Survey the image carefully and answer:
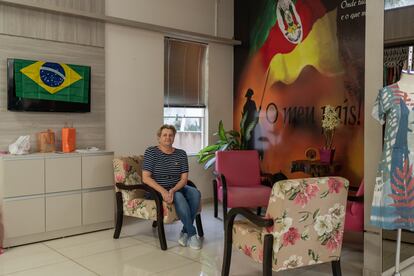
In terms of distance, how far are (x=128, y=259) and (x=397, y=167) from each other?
248 centimetres

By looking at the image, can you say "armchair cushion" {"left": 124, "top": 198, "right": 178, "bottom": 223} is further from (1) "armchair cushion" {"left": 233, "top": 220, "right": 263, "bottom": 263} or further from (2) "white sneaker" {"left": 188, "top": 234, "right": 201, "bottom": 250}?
(1) "armchair cushion" {"left": 233, "top": 220, "right": 263, "bottom": 263}

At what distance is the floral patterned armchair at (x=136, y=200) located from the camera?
4188 mm

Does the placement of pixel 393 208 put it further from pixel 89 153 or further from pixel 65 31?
pixel 65 31

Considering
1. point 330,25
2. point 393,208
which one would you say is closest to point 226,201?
point 393,208

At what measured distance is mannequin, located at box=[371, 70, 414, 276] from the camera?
9.43 ft

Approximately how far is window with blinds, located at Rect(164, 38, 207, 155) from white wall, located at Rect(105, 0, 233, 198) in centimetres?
13

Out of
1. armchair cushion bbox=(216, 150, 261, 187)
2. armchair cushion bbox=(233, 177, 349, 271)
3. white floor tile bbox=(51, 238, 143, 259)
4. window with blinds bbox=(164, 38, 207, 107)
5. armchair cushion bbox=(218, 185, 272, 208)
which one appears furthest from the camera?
window with blinds bbox=(164, 38, 207, 107)

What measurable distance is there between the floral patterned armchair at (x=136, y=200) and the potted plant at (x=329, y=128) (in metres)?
1.78

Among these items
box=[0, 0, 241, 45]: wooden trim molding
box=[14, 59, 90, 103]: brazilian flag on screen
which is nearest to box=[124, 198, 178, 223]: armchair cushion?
box=[14, 59, 90, 103]: brazilian flag on screen

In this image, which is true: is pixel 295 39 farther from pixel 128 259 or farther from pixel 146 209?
pixel 128 259

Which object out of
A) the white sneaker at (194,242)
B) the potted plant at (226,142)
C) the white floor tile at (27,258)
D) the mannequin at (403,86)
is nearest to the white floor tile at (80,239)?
the white floor tile at (27,258)

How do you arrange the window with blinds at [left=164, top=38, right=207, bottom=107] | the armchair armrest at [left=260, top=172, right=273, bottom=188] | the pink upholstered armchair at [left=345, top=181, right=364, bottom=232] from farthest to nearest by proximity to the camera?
the window with blinds at [left=164, top=38, right=207, bottom=107] < the armchair armrest at [left=260, top=172, right=273, bottom=188] < the pink upholstered armchair at [left=345, top=181, right=364, bottom=232]

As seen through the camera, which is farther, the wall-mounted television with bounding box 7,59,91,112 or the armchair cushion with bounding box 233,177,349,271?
the wall-mounted television with bounding box 7,59,91,112

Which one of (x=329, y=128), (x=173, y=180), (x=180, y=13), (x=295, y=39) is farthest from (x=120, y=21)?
(x=329, y=128)
